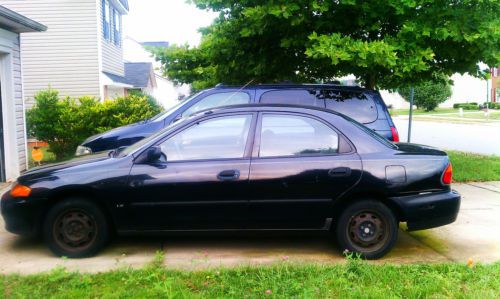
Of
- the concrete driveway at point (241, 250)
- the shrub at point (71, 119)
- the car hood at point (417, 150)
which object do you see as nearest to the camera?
the concrete driveway at point (241, 250)

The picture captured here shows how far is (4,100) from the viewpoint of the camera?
9391 mm

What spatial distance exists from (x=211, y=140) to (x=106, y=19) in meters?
15.7

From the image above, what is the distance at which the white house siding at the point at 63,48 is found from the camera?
1702cm

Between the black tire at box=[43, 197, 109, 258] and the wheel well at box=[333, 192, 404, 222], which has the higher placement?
the wheel well at box=[333, 192, 404, 222]

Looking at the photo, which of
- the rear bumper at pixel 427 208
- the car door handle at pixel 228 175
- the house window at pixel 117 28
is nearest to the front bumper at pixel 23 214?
the car door handle at pixel 228 175

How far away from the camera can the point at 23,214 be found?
15.8ft

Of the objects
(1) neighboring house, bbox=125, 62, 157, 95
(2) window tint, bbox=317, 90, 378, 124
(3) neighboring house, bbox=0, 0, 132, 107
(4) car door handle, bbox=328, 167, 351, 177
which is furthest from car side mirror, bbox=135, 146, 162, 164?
(1) neighboring house, bbox=125, 62, 157, 95

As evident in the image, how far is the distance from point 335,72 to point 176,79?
472 cm

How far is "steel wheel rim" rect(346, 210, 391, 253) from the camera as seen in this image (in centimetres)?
486

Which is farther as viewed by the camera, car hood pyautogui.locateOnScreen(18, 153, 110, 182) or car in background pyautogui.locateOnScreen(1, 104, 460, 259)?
car hood pyautogui.locateOnScreen(18, 153, 110, 182)

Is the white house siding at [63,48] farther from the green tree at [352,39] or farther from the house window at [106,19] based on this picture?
the green tree at [352,39]

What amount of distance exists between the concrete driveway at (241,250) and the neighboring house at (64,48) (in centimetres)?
1211

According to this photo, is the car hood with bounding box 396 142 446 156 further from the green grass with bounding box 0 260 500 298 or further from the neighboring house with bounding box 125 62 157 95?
the neighboring house with bounding box 125 62 157 95

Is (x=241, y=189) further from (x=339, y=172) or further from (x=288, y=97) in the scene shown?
(x=288, y=97)
